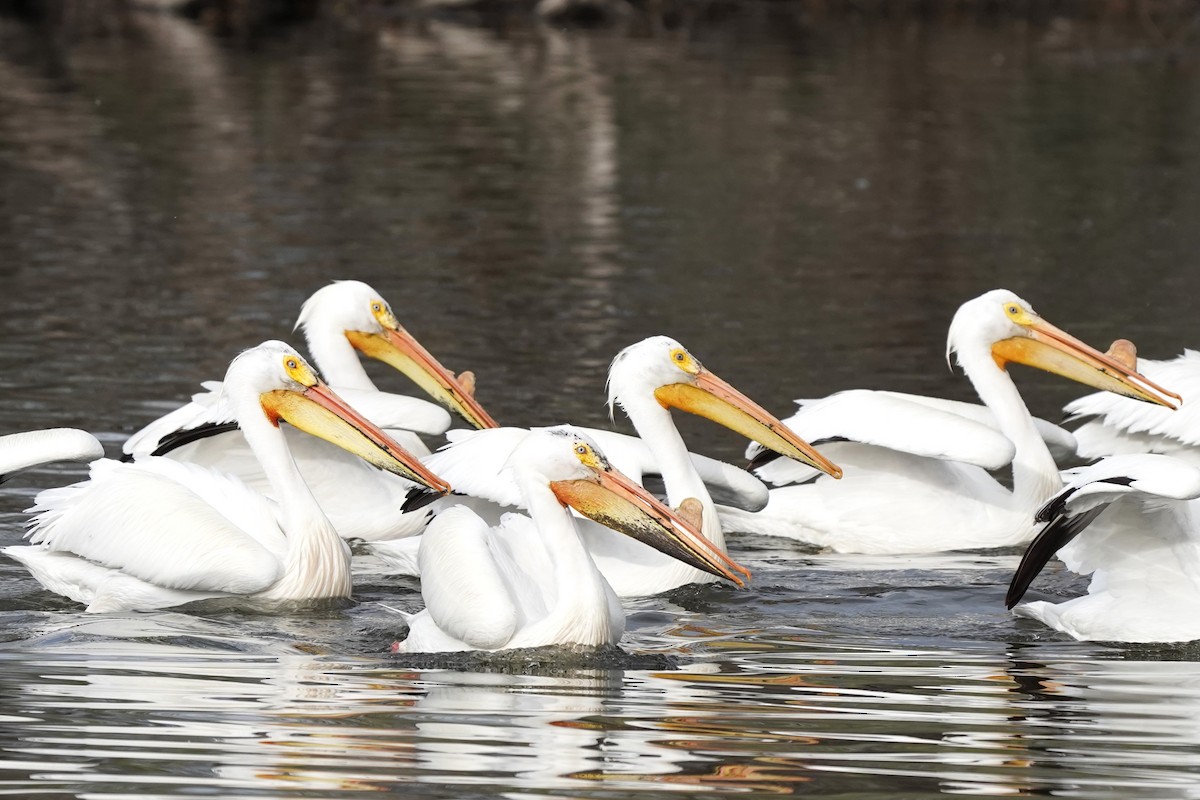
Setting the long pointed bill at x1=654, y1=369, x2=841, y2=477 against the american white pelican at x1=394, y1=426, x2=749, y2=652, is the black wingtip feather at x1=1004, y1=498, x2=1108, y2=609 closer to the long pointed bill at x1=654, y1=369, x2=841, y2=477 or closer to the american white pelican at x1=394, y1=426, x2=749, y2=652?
the american white pelican at x1=394, y1=426, x2=749, y2=652

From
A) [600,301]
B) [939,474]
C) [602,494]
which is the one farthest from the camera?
[600,301]

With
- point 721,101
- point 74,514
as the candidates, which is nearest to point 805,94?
point 721,101

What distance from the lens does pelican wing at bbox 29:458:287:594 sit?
615 cm

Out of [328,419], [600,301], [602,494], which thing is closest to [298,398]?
[328,419]

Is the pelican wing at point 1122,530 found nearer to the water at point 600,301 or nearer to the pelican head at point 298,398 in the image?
the water at point 600,301

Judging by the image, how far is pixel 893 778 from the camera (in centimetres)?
440

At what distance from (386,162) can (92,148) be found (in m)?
2.59

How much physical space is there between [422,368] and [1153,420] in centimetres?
268

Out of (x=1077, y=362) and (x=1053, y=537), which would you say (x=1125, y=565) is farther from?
(x=1077, y=362)

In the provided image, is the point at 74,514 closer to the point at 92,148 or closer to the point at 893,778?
the point at 893,778

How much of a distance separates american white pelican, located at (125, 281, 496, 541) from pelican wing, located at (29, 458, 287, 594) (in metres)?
0.39

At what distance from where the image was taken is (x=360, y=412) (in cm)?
723

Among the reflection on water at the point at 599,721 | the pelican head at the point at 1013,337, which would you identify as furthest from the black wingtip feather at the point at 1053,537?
the pelican head at the point at 1013,337

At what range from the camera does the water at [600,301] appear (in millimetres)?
4680
